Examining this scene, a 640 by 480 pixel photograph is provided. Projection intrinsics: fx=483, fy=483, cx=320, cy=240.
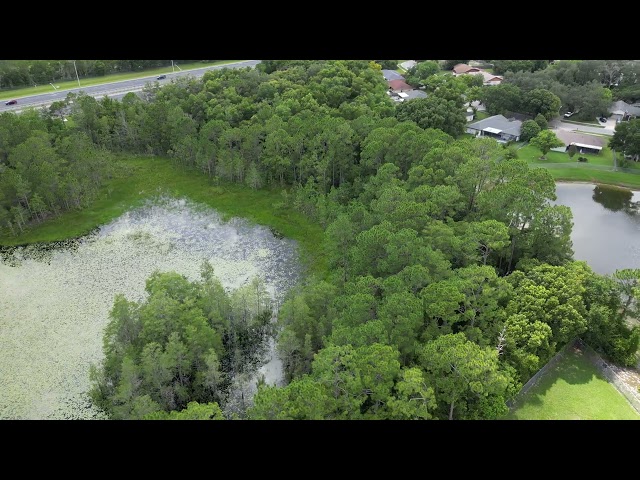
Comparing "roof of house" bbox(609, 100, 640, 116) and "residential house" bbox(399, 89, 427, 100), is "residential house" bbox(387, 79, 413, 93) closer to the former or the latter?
"residential house" bbox(399, 89, 427, 100)

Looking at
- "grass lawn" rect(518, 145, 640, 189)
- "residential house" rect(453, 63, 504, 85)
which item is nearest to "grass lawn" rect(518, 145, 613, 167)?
"grass lawn" rect(518, 145, 640, 189)

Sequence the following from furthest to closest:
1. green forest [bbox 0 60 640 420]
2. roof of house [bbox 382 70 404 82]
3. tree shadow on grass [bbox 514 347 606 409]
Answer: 1. roof of house [bbox 382 70 404 82]
2. tree shadow on grass [bbox 514 347 606 409]
3. green forest [bbox 0 60 640 420]

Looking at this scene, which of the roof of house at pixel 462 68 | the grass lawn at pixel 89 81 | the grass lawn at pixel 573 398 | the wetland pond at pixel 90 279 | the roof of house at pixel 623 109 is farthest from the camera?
the roof of house at pixel 462 68

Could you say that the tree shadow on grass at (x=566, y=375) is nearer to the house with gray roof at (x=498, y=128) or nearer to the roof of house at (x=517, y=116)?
the house with gray roof at (x=498, y=128)

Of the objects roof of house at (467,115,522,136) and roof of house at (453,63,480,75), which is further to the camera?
roof of house at (453,63,480,75)

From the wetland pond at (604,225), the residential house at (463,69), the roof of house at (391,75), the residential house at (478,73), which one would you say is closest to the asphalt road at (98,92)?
the roof of house at (391,75)

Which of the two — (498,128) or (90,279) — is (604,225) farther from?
(90,279)

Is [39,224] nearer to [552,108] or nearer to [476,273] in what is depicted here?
[476,273]
